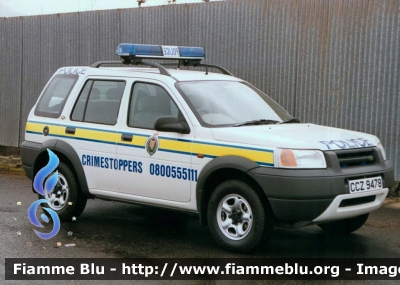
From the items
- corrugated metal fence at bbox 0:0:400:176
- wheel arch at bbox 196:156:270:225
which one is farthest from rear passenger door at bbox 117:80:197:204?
corrugated metal fence at bbox 0:0:400:176

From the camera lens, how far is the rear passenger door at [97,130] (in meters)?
7.34

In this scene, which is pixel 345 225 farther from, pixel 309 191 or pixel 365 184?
pixel 309 191

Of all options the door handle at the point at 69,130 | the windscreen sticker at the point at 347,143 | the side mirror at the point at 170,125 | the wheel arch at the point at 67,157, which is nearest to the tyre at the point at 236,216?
the side mirror at the point at 170,125

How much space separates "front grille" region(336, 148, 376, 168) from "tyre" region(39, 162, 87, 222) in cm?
310

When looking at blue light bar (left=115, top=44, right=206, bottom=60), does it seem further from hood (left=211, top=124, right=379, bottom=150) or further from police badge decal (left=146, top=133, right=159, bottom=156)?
hood (left=211, top=124, right=379, bottom=150)

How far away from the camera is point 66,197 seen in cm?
787

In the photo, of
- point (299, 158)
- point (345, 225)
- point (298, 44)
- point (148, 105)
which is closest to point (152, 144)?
point (148, 105)

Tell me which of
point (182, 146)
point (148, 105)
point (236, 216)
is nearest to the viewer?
point (236, 216)

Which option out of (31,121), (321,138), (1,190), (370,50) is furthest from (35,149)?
(370,50)

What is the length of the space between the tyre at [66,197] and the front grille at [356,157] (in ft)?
A: 10.2

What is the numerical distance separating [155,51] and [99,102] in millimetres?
853

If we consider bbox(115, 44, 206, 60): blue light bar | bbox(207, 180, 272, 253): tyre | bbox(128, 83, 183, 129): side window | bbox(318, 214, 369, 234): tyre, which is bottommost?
bbox(318, 214, 369, 234): tyre

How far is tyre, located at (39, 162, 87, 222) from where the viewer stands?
7758mm

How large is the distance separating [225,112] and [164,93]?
673mm
